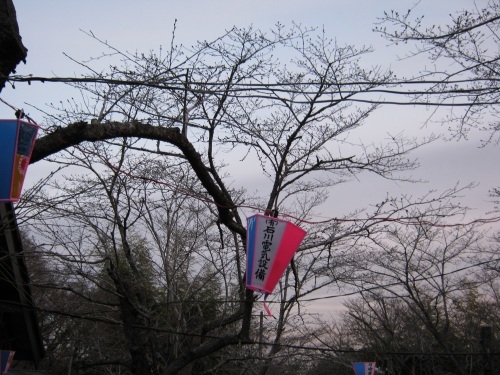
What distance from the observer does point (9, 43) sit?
14.7ft

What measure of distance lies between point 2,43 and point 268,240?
3191mm

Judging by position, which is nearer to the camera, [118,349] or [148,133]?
[148,133]

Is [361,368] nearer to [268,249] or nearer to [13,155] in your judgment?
[268,249]

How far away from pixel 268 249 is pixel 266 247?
3cm

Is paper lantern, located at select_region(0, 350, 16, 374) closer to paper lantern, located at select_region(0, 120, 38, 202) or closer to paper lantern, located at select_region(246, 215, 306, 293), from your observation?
paper lantern, located at select_region(246, 215, 306, 293)

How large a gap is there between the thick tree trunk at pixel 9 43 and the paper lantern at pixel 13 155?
61cm

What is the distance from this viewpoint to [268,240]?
5734 mm

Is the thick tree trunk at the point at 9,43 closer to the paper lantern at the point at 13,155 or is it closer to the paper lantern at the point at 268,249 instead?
the paper lantern at the point at 13,155

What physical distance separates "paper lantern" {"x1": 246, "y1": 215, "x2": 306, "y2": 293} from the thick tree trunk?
2773mm

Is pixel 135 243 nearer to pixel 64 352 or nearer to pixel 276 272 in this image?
pixel 64 352

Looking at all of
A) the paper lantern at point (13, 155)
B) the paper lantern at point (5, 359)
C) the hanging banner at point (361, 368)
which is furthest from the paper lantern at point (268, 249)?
the hanging banner at point (361, 368)

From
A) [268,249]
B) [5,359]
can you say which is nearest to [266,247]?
[268,249]

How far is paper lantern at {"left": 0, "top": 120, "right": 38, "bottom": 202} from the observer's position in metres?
4.07

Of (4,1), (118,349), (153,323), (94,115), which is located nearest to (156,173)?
(94,115)
